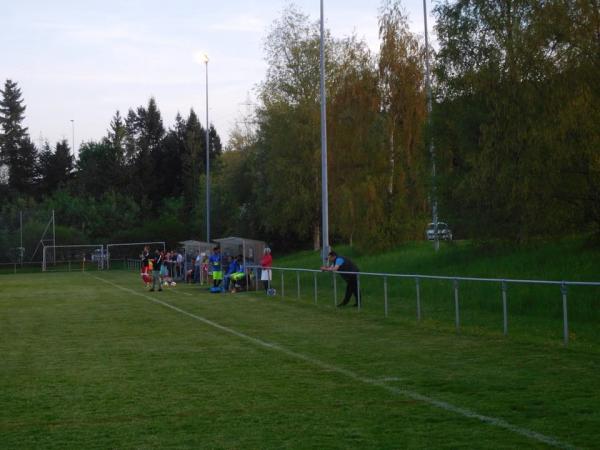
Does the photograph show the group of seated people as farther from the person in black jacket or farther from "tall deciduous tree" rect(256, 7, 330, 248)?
"tall deciduous tree" rect(256, 7, 330, 248)

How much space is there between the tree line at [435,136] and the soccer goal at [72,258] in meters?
5.73

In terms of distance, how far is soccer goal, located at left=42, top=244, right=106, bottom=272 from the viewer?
228 ft

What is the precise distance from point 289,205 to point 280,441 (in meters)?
46.0

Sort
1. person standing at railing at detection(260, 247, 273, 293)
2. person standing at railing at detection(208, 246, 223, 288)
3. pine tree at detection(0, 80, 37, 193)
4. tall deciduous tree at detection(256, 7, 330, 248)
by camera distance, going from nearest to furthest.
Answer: person standing at railing at detection(260, 247, 273, 293) < person standing at railing at detection(208, 246, 223, 288) < tall deciduous tree at detection(256, 7, 330, 248) < pine tree at detection(0, 80, 37, 193)

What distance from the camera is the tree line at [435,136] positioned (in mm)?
24734

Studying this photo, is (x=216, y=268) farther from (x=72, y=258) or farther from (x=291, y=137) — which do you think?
(x=72, y=258)

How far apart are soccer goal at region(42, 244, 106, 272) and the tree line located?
18.8ft

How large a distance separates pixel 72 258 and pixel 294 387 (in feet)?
214

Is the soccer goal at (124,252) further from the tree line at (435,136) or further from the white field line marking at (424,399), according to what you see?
the white field line marking at (424,399)

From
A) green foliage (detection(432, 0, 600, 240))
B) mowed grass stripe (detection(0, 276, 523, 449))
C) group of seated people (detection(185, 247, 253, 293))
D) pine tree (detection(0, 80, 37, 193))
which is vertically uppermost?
pine tree (detection(0, 80, 37, 193))

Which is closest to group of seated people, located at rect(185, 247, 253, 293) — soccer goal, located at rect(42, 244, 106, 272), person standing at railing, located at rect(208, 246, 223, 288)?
person standing at railing, located at rect(208, 246, 223, 288)

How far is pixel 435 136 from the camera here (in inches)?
1270

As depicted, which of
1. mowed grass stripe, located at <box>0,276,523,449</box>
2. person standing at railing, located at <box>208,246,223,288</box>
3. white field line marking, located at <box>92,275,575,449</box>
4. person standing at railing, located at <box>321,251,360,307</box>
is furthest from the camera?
person standing at railing, located at <box>208,246,223,288</box>

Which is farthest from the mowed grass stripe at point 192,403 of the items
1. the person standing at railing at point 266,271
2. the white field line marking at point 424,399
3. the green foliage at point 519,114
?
the person standing at railing at point 266,271
